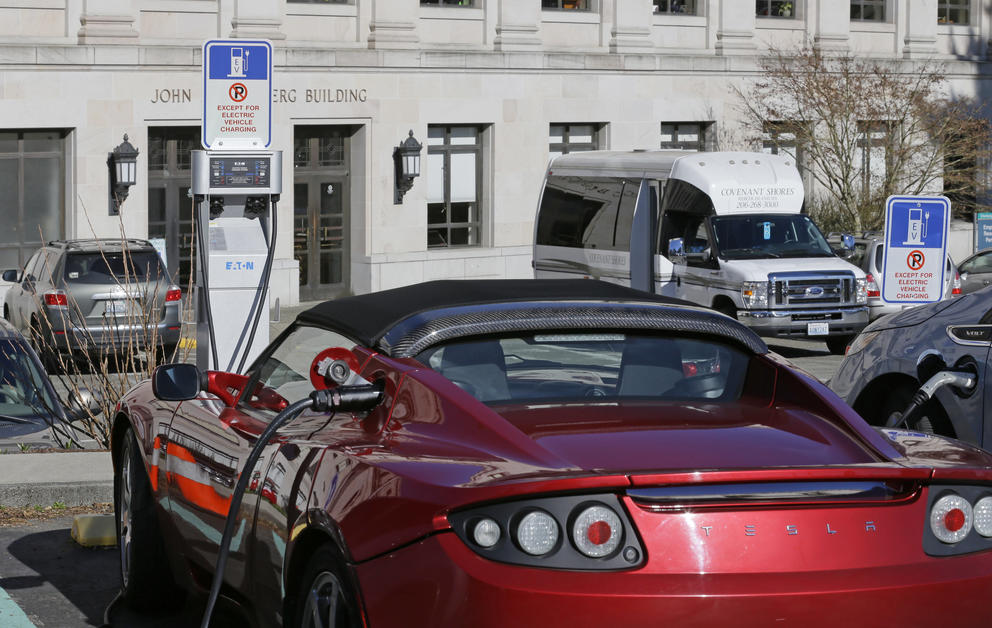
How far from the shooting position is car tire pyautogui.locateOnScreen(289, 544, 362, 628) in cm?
416

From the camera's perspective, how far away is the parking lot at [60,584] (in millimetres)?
6602

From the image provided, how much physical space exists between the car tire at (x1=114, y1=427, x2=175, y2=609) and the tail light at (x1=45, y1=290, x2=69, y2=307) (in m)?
13.2

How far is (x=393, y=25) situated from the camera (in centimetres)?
3039

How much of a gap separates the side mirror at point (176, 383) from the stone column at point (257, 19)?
23.7 m

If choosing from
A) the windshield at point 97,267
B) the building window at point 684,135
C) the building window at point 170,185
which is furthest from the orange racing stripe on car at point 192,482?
the building window at point 684,135

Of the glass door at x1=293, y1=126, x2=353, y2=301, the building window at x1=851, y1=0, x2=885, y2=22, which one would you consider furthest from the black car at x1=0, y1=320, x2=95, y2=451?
the building window at x1=851, y1=0, x2=885, y2=22

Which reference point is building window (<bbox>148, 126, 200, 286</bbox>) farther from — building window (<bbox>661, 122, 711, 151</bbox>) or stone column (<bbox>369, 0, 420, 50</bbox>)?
building window (<bbox>661, 122, 711, 151</bbox>)

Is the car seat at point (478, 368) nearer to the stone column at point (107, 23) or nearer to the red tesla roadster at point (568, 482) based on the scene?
the red tesla roadster at point (568, 482)

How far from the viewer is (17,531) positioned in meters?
8.48

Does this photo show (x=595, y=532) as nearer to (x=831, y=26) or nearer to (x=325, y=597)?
(x=325, y=597)

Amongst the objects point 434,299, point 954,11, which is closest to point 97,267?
point 434,299

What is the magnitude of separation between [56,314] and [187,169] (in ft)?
30.6

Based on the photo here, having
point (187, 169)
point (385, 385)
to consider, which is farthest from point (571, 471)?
point (187, 169)

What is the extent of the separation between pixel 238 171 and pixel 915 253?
17.3 ft
